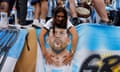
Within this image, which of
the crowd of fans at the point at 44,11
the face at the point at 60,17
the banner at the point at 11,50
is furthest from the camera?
the crowd of fans at the point at 44,11

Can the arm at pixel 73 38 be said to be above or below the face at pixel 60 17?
below

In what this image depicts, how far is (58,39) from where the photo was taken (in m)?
5.68

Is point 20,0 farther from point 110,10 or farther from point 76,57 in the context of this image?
point 110,10

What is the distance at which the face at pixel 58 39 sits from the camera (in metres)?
5.67

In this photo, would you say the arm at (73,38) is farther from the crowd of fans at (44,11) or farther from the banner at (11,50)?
the banner at (11,50)

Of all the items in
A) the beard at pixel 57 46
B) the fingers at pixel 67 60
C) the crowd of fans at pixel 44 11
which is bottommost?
the fingers at pixel 67 60

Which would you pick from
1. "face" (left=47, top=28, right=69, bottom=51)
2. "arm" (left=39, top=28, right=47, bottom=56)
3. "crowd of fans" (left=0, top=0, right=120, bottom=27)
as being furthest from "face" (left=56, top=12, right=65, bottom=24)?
"crowd of fans" (left=0, top=0, right=120, bottom=27)

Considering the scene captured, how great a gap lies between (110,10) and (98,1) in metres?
3.82

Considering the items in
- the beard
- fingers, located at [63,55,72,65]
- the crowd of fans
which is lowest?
fingers, located at [63,55,72,65]

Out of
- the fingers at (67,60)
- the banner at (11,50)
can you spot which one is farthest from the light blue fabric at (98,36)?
the banner at (11,50)

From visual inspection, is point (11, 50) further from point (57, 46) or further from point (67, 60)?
point (67, 60)

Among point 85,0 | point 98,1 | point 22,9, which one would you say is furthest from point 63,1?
point 98,1

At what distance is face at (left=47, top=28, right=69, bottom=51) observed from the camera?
5672 millimetres

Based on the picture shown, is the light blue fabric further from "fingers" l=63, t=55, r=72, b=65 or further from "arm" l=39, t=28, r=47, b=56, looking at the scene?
"arm" l=39, t=28, r=47, b=56
